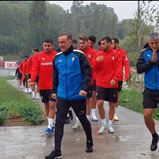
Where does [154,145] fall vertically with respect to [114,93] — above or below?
below

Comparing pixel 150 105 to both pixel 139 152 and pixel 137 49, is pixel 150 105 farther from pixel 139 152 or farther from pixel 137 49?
pixel 137 49

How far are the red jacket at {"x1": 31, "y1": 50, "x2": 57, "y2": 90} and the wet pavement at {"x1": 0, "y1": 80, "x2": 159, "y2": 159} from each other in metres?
0.99

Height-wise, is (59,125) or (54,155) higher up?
(59,125)

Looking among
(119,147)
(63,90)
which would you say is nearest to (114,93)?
(119,147)

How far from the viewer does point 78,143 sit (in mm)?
6531

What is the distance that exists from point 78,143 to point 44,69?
1753 millimetres

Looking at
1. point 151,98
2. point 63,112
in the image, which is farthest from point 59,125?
point 151,98

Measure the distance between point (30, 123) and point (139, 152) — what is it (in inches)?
120

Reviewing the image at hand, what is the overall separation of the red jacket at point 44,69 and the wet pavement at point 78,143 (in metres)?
0.99

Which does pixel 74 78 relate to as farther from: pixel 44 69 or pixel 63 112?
pixel 44 69

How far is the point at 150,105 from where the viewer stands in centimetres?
573

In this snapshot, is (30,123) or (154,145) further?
(30,123)

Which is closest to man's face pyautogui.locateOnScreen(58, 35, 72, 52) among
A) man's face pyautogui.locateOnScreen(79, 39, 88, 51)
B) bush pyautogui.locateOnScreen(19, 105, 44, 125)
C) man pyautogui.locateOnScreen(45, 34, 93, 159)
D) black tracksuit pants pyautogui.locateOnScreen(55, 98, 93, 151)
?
man pyautogui.locateOnScreen(45, 34, 93, 159)

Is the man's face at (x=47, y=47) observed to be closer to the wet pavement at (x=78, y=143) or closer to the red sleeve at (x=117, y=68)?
the red sleeve at (x=117, y=68)
